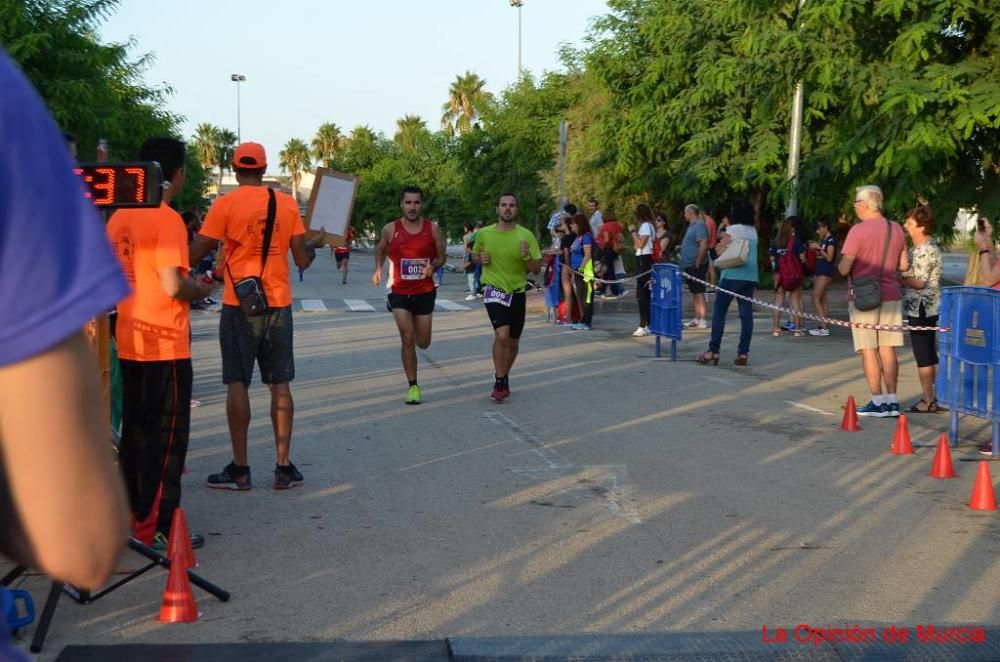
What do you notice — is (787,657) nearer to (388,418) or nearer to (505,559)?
(505,559)

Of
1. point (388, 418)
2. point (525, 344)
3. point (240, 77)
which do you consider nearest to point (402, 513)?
point (388, 418)

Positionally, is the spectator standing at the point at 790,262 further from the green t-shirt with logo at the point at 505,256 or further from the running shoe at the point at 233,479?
the running shoe at the point at 233,479

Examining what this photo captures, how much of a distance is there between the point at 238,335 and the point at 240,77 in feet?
370

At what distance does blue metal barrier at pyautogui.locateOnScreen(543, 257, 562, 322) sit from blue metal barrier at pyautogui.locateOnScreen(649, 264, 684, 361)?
526cm

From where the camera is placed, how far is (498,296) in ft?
39.9

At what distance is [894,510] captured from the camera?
735 cm

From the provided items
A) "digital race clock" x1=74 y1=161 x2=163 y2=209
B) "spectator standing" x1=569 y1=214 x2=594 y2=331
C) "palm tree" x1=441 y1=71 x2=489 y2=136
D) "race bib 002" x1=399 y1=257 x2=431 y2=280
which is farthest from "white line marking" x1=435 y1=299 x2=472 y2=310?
"palm tree" x1=441 y1=71 x2=489 y2=136

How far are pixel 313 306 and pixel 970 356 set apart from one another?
20.1 m

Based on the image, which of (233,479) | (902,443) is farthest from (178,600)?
(902,443)

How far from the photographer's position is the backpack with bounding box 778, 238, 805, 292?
1880 centimetres

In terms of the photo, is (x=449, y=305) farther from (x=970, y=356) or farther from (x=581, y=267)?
(x=970, y=356)

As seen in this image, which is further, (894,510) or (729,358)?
(729,358)

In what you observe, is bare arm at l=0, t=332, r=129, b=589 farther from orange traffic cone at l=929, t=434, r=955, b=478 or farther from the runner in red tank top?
the runner in red tank top

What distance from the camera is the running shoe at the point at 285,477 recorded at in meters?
7.83
